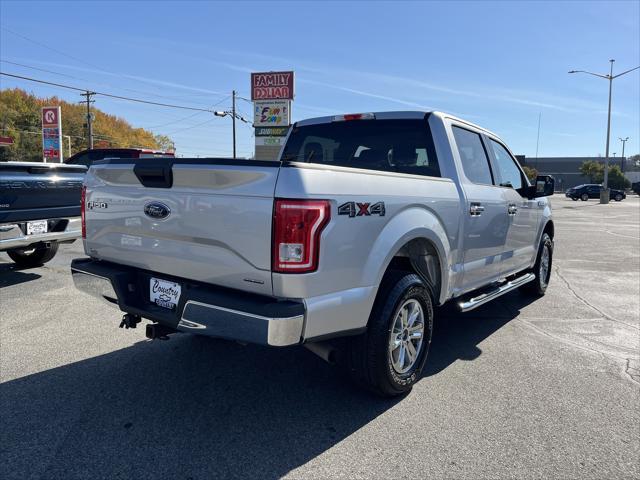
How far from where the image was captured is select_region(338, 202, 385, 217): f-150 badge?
2.78 meters

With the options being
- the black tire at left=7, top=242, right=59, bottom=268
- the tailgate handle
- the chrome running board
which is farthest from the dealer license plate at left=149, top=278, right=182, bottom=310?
the black tire at left=7, top=242, right=59, bottom=268

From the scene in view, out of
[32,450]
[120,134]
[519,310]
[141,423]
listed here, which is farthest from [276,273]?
[120,134]

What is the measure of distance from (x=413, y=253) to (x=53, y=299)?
446 centimetres

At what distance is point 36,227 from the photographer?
6.31 m

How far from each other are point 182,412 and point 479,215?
2.86 meters

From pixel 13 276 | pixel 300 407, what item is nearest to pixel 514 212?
pixel 300 407

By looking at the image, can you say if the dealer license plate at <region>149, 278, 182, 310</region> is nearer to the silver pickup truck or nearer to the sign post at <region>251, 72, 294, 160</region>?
the silver pickup truck

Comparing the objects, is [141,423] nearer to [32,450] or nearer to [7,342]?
[32,450]

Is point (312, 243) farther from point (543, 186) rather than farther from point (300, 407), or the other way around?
point (543, 186)

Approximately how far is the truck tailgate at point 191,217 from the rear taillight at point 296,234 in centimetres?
6

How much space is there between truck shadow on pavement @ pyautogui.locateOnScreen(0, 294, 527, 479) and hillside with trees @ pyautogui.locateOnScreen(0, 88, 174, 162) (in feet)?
231

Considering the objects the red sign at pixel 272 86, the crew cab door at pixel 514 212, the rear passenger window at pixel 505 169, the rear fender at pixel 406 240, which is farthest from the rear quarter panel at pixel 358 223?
the red sign at pixel 272 86

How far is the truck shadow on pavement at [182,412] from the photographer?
8.82 feet

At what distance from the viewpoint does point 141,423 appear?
3.11m
